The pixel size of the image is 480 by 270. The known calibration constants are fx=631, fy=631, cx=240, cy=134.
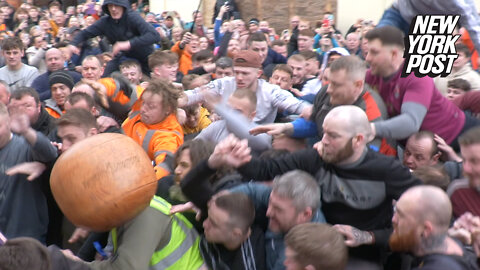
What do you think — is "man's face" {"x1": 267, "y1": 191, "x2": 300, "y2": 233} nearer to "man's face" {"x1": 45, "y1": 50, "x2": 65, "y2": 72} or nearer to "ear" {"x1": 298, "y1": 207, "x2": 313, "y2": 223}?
"ear" {"x1": 298, "y1": 207, "x2": 313, "y2": 223}

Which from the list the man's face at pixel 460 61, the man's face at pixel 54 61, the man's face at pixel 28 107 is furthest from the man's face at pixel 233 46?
the man's face at pixel 28 107

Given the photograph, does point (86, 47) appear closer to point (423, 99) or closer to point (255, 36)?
point (255, 36)

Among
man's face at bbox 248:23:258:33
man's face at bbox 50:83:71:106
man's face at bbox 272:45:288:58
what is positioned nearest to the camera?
man's face at bbox 50:83:71:106

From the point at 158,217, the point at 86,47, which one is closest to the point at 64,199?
the point at 158,217

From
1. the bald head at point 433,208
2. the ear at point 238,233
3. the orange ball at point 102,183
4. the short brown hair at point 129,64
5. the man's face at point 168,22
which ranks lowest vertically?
the man's face at point 168,22

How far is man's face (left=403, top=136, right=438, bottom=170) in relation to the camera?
15.2ft

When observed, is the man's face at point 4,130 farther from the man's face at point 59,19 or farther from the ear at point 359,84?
the man's face at point 59,19

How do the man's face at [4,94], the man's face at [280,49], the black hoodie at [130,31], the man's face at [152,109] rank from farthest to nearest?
the man's face at [280,49] < the black hoodie at [130,31] < the man's face at [4,94] < the man's face at [152,109]

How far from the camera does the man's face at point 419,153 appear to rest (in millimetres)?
4645

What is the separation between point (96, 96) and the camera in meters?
6.31

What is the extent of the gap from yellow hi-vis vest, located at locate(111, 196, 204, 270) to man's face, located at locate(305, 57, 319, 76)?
189 inches

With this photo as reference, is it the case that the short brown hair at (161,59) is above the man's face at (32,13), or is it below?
above

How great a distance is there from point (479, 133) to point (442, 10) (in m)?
1.49

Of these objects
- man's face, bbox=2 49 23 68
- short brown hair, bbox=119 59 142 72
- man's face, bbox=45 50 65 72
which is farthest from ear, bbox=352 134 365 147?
man's face, bbox=2 49 23 68
